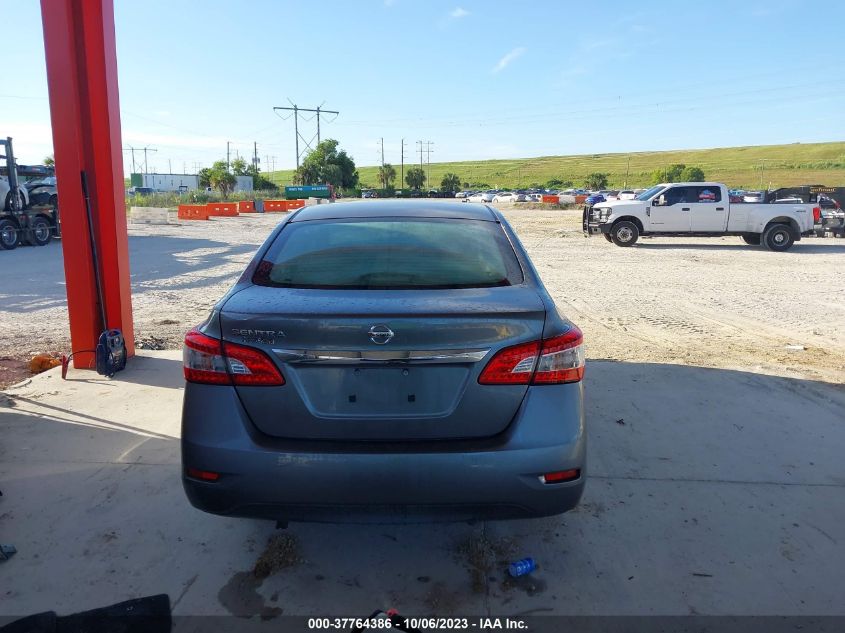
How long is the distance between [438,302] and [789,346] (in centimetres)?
622

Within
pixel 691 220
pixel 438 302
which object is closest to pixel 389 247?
pixel 438 302

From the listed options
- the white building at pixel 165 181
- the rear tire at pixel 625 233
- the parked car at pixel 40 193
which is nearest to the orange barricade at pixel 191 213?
the parked car at pixel 40 193

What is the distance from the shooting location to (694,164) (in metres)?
141

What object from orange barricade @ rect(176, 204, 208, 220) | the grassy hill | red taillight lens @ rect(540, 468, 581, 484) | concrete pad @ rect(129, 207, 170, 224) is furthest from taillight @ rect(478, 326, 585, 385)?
the grassy hill

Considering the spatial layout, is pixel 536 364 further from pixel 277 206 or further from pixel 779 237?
pixel 277 206

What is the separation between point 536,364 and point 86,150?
495 cm

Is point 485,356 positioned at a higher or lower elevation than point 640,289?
higher

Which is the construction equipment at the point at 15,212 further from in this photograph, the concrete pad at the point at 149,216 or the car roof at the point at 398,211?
the car roof at the point at 398,211

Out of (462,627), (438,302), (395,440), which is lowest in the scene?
(462,627)

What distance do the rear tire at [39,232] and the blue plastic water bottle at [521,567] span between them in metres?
20.4

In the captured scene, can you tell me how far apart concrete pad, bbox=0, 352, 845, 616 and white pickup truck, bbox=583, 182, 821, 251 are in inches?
641

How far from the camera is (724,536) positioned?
11.0 feet

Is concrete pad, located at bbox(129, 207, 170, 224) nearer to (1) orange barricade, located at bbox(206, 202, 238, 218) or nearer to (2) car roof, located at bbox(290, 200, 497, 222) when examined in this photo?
(1) orange barricade, located at bbox(206, 202, 238, 218)

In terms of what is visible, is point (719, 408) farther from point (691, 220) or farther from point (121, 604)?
point (691, 220)
